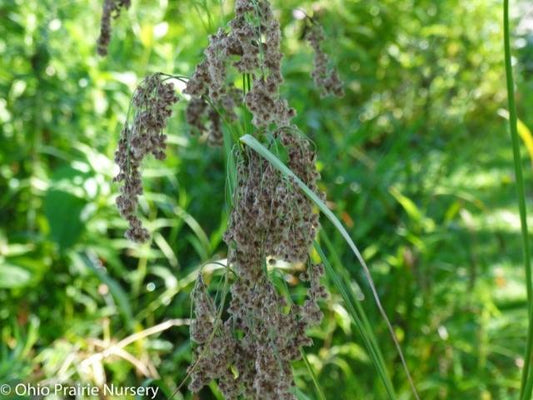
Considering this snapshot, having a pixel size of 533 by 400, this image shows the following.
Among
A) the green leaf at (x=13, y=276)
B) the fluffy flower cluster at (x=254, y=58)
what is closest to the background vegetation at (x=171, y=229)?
the green leaf at (x=13, y=276)

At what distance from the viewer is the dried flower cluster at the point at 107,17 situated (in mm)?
1298

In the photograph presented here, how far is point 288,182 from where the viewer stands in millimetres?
943

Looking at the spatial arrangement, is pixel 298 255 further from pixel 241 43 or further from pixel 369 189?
pixel 369 189

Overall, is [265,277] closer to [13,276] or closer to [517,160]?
[517,160]

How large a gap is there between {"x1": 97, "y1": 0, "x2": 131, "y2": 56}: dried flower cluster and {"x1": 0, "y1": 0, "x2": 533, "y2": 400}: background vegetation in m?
0.71

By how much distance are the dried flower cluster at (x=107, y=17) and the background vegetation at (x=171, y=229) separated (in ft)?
2.34

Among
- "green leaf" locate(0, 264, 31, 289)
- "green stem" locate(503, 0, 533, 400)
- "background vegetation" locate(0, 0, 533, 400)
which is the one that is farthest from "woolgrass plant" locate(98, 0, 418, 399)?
"green leaf" locate(0, 264, 31, 289)

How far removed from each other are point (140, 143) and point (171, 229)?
165 centimetres

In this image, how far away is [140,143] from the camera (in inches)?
38.9

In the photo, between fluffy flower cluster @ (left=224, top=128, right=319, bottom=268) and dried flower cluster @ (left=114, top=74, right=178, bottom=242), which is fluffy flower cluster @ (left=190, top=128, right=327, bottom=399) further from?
dried flower cluster @ (left=114, top=74, right=178, bottom=242)

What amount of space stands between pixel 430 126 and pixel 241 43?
2.15 meters
